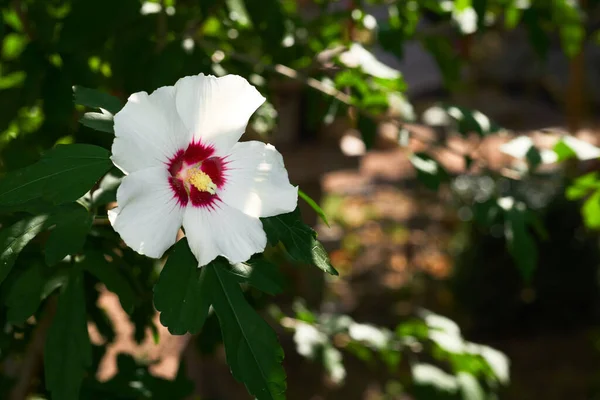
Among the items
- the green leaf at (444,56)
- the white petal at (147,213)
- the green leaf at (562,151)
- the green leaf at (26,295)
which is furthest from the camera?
the green leaf at (444,56)

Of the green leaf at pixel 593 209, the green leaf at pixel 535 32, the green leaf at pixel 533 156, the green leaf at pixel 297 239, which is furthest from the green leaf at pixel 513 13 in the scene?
the green leaf at pixel 297 239

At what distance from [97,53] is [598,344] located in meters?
4.24

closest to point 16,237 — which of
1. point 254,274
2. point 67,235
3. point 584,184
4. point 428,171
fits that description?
point 67,235

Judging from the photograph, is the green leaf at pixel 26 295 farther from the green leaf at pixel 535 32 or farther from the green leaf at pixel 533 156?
the green leaf at pixel 535 32

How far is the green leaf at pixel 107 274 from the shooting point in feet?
3.66

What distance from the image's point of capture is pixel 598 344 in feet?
16.1

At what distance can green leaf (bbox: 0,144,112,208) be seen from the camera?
835 mm

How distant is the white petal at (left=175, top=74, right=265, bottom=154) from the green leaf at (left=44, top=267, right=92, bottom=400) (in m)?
0.34

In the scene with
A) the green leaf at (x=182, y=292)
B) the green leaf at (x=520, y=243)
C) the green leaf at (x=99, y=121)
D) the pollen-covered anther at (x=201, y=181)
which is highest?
the green leaf at (x=99, y=121)

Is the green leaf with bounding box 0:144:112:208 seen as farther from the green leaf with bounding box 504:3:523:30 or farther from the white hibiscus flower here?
the green leaf with bounding box 504:3:523:30

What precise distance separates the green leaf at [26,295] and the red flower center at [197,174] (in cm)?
32

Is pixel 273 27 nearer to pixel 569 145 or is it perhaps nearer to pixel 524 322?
pixel 569 145

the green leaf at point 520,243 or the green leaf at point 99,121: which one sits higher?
the green leaf at point 99,121

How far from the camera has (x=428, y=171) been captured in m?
1.58
